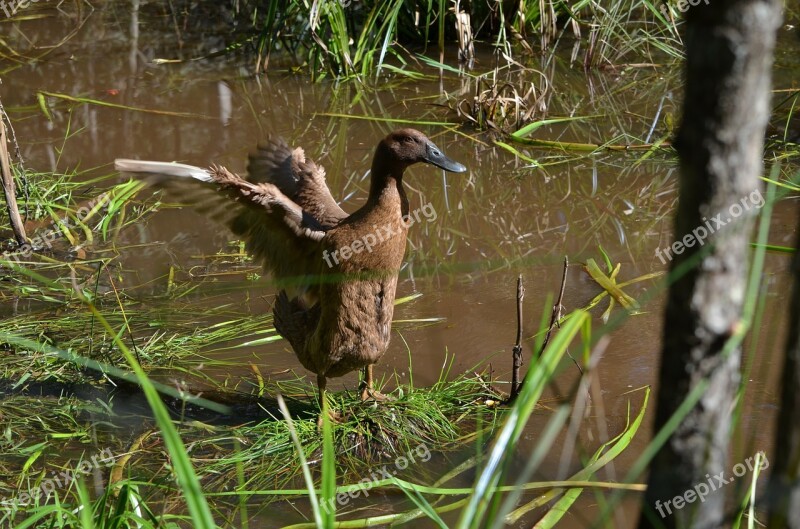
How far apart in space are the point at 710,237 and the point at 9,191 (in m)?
4.06

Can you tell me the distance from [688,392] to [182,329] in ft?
10.6

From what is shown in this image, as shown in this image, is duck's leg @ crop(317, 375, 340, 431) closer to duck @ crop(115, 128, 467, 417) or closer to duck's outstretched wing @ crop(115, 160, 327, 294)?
duck @ crop(115, 128, 467, 417)

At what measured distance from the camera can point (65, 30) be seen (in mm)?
7770

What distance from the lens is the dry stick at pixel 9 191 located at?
176 inches

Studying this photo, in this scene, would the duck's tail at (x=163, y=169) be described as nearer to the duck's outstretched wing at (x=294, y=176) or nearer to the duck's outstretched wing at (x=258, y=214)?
the duck's outstretched wing at (x=258, y=214)

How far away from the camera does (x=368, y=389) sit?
367 cm

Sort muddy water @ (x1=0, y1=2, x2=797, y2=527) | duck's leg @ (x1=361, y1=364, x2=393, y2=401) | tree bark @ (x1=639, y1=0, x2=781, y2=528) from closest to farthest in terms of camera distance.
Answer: tree bark @ (x1=639, y1=0, x2=781, y2=528)
duck's leg @ (x1=361, y1=364, x2=393, y2=401)
muddy water @ (x1=0, y1=2, x2=797, y2=527)

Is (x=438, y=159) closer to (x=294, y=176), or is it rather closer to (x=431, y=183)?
(x=294, y=176)

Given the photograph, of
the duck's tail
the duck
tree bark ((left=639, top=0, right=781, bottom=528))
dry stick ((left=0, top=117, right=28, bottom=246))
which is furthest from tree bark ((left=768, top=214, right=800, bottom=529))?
dry stick ((left=0, top=117, right=28, bottom=246))

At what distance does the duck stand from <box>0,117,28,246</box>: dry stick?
59.3 inches

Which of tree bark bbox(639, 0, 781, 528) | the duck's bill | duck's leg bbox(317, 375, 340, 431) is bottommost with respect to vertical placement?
duck's leg bbox(317, 375, 340, 431)

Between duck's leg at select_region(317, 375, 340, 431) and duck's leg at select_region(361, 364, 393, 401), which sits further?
duck's leg at select_region(361, 364, 393, 401)

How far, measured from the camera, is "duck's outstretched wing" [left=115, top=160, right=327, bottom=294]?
321 centimetres

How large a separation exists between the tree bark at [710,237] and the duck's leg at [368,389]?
228 centimetres
